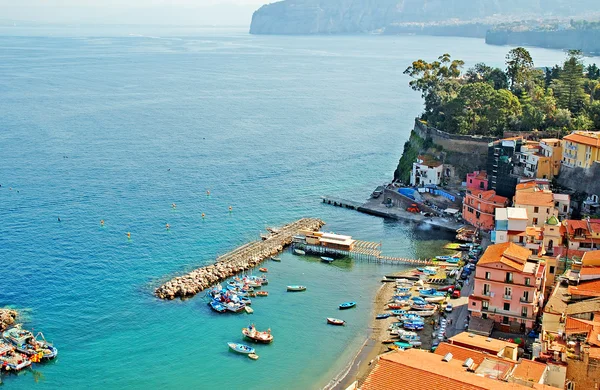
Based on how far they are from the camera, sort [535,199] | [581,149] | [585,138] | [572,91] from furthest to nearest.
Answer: [572,91] → [585,138] → [581,149] → [535,199]

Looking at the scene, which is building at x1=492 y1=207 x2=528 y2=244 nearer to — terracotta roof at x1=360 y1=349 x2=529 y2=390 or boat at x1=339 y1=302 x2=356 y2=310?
boat at x1=339 y1=302 x2=356 y2=310

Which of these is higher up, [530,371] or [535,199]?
[535,199]

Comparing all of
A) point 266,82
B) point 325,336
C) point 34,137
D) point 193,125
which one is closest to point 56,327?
point 325,336

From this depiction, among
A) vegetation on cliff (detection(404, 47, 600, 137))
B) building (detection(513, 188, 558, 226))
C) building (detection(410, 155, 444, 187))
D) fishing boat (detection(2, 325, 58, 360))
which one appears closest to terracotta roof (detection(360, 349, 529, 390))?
fishing boat (detection(2, 325, 58, 360))

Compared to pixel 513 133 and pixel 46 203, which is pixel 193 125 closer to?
pixel 46 203

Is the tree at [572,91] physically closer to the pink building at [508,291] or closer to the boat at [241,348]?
the pink building at [508,291]

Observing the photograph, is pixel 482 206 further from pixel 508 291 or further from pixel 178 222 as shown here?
pixel 178 222

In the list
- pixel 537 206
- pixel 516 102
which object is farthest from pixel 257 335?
pixel 516 102
